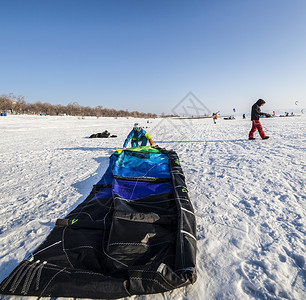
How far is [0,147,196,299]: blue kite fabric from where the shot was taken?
1290 mm

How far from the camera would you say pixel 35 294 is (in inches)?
50.1

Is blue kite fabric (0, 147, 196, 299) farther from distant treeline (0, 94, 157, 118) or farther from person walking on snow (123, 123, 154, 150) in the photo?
distant treeline (0, 94, 157, 118)

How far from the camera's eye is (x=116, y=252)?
1.63m

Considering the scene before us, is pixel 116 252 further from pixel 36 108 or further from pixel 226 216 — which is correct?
pixel 36 108

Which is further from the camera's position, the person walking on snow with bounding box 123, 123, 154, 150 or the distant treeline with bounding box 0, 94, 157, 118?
the distant treeline with bounding box 0, 94, 157, 118

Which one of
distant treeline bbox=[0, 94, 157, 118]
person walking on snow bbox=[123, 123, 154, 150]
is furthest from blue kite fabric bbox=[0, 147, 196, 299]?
distant treeline bbox=[0, 94, 157, 118]

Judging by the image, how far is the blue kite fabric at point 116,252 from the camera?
4.23ft

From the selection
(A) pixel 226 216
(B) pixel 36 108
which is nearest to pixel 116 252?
(A) pixel 226 216

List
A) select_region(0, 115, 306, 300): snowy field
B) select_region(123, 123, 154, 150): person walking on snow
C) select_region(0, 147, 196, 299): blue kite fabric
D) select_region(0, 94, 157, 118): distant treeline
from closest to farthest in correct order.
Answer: select_region(0, 147, 196, 299): blue kite fabric → select_region(0, 115, 306, 300): snowy field → select_region(123, 123, 154, 150): person walking on snow → select_region(0, 94, 157, 118): distant treeline

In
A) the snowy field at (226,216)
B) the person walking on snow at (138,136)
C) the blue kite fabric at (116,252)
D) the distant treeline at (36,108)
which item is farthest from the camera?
the distant treeline at (36,108)

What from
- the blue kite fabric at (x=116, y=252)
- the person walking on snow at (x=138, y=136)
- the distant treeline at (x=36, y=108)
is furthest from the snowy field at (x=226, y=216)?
the distant treeline at (x=36, y=108)

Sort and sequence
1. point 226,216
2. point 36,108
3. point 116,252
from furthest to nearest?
point 36,108, point 226,216, point 116,252

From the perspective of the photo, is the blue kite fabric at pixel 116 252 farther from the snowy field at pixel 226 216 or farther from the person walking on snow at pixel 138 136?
the person walking on snow at pixel 138 136

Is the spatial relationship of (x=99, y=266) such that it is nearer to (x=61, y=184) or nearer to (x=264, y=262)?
(x=264, y=262)
